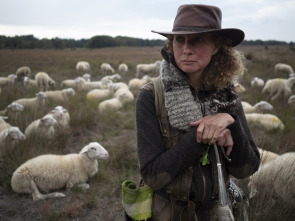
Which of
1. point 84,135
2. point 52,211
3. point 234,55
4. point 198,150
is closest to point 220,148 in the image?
point 198,150

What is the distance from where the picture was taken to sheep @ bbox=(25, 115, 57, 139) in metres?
5.05

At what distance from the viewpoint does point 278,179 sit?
9.49 ft

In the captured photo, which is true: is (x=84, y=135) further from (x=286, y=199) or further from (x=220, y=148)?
(x=220, y=148)

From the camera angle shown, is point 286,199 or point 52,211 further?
point 52,211

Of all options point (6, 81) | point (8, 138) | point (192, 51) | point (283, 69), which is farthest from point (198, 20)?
point (283, 69)

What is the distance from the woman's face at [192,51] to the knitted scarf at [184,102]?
73 millimetres

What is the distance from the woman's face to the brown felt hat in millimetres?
52

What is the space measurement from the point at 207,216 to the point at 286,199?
184 centimetres

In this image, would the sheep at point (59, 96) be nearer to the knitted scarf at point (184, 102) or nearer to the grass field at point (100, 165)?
the grass field at point (100, 165)

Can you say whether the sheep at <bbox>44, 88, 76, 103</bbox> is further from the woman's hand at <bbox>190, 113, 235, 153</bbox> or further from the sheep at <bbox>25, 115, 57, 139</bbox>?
the woman's hand at <bbox>190, 113, 235, 153</bbox>

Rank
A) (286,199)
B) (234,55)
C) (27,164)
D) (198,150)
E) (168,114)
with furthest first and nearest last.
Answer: (27,164)
(286,199)
(234,55)
(168,114)
(198,150)

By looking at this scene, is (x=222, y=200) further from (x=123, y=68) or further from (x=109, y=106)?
(x=123, y=68)

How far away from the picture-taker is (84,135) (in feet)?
20.0

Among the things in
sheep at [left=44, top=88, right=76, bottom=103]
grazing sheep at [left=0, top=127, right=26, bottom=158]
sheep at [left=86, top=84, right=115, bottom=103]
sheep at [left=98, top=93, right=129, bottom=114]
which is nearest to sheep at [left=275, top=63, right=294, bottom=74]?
sheep at [left=86, top=84, right=115, bottom=103]
